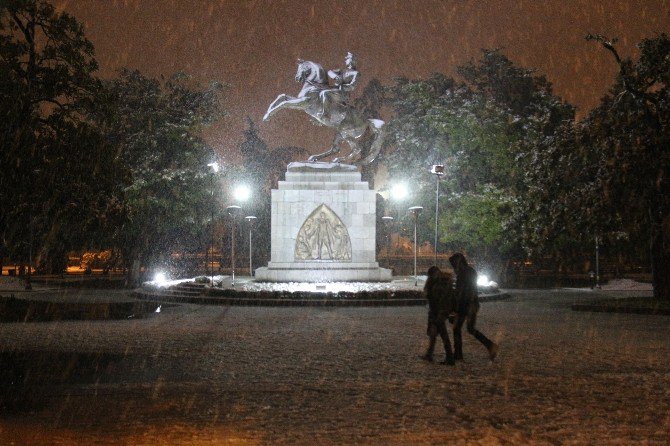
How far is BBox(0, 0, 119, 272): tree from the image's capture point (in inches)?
677

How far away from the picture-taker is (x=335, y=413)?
7035 millimetres

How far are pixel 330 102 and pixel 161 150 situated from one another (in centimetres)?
1155

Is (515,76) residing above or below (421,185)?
above

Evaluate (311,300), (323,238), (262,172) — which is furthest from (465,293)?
(262,172)

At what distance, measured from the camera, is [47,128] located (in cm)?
1917

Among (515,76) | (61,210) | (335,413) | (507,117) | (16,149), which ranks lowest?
(335,413)

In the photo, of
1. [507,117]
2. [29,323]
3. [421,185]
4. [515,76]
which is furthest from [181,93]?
[29,323]

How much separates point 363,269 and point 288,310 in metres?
9.06

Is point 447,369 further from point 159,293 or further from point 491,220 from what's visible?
point 491,220

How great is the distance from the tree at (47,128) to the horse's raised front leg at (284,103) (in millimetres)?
9579

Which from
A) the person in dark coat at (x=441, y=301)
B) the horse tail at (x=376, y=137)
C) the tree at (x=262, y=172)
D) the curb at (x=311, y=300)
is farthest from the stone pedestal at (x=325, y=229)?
the tree at (x=262, y=172)

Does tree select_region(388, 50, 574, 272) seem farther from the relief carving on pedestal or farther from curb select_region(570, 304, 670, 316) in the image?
curb select_region(570, 304, 670, 316)

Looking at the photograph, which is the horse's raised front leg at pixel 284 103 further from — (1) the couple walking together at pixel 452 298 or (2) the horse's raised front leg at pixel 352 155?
(1) the couple walking together at pixel 452 298

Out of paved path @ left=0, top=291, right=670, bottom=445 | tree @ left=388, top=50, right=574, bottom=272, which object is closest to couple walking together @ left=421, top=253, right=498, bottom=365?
paved path @ left=0, top=291, right=670, bottom=445
